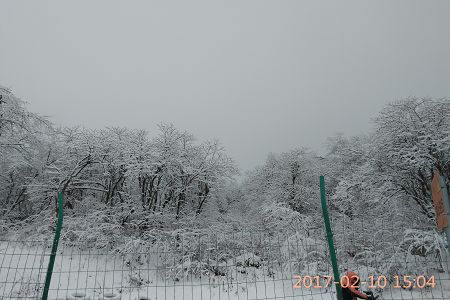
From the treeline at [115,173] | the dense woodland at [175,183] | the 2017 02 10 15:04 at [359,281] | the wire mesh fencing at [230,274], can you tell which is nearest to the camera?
the 2017 02 10 15:04 at [359,281]

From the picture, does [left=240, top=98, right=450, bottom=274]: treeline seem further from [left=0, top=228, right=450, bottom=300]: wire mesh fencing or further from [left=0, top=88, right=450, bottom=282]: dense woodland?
[left=0, top=228, right=450, bottom=300]: wire mesh fencing

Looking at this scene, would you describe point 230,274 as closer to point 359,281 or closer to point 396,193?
point 359,281

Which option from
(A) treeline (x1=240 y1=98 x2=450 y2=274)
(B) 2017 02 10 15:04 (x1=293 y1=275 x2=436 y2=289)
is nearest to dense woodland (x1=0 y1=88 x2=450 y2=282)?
(A) treeline (x1=240 y1=98 x2=450 y2=274)

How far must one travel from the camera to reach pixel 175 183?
19.0 m

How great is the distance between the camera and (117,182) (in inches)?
696

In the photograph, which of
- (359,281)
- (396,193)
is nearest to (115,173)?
(396,193)

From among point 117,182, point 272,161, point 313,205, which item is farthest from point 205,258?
point 272,161

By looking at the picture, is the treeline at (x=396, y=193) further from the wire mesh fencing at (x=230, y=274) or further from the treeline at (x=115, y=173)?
the treeline at (x=115, y=173)

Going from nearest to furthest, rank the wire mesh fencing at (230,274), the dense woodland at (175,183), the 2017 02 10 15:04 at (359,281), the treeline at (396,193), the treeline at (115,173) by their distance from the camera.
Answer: the 2017 02 10 15:04 at (359,281), the wire mesh fencing at (230,274), the treeline at (396,193), the dense woodland at (175,183), the treeline at (115,173)

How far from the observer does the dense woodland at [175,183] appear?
1290cm

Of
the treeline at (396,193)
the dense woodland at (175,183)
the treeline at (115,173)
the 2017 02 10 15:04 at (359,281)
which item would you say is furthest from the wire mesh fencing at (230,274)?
the treeline at (115,173)

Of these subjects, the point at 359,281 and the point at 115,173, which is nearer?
the point at 359,281

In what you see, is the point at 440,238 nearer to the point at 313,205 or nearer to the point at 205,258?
the point at 205,258

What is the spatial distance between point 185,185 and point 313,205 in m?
11.9
